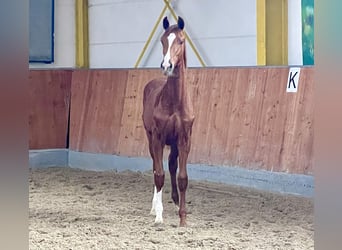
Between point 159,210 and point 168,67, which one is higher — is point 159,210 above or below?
below

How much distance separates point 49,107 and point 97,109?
2.39ft

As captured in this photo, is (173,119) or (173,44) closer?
(173,44)

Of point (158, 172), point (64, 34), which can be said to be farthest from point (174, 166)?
point (64, 34)

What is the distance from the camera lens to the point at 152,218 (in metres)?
5.82

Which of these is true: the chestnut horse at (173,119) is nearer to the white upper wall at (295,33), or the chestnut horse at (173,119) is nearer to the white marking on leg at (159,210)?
the white marking on leg at (159,210)

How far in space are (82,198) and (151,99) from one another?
5.55 ft

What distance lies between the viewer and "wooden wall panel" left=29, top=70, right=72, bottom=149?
9281 mm

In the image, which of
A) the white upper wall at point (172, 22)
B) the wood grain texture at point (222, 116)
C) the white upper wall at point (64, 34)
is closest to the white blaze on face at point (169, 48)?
the wood grain texture at point (222, 116)

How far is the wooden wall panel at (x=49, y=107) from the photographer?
928 centimetres

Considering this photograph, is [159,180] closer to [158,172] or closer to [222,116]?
[158,172]

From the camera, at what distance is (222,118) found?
752 cm

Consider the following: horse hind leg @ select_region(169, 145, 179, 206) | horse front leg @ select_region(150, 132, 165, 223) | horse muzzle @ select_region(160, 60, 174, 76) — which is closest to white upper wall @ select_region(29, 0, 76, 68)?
horse hind leg @ select_region(169, 145, 179, 206)

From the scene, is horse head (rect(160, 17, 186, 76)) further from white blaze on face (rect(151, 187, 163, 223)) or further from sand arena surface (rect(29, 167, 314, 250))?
sand arena surface (rect(29, 167, 314, 250))

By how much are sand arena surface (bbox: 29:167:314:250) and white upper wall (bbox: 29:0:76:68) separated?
2.74 meters
